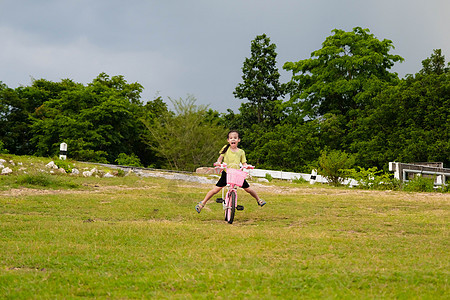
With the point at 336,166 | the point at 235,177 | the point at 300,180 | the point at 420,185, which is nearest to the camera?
the point at 235,177

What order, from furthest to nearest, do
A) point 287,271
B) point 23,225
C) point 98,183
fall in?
1. point 98,183
2. point 23,225
3. point 287,271

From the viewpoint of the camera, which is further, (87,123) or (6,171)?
(87,123)

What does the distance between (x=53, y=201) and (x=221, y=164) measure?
4979 millimetres

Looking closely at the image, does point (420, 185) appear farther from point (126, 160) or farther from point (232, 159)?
point (126, 160)

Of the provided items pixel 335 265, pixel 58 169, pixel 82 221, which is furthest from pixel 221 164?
pixel 58 169

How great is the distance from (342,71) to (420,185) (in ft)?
90.7

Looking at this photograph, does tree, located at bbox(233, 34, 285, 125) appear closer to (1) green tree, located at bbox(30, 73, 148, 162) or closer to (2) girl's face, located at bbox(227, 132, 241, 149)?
Answer: (1) green tree, located at bbox(30, 73, 148, 162)

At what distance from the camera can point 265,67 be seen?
48.3m

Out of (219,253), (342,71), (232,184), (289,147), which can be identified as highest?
(342,71)

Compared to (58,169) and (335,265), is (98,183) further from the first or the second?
(335,265)

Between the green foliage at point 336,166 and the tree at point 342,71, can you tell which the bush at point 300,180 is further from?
the tree at point 342,71

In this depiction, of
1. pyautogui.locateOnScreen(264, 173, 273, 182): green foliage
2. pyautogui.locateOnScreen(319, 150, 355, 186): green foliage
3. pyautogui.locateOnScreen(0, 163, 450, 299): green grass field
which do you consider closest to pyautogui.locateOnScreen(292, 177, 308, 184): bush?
pyautogui.locateOnScreen(264, 173, 273, 182): green foliage

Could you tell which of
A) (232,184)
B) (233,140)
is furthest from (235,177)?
(233,140)

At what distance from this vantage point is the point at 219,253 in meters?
5.95
